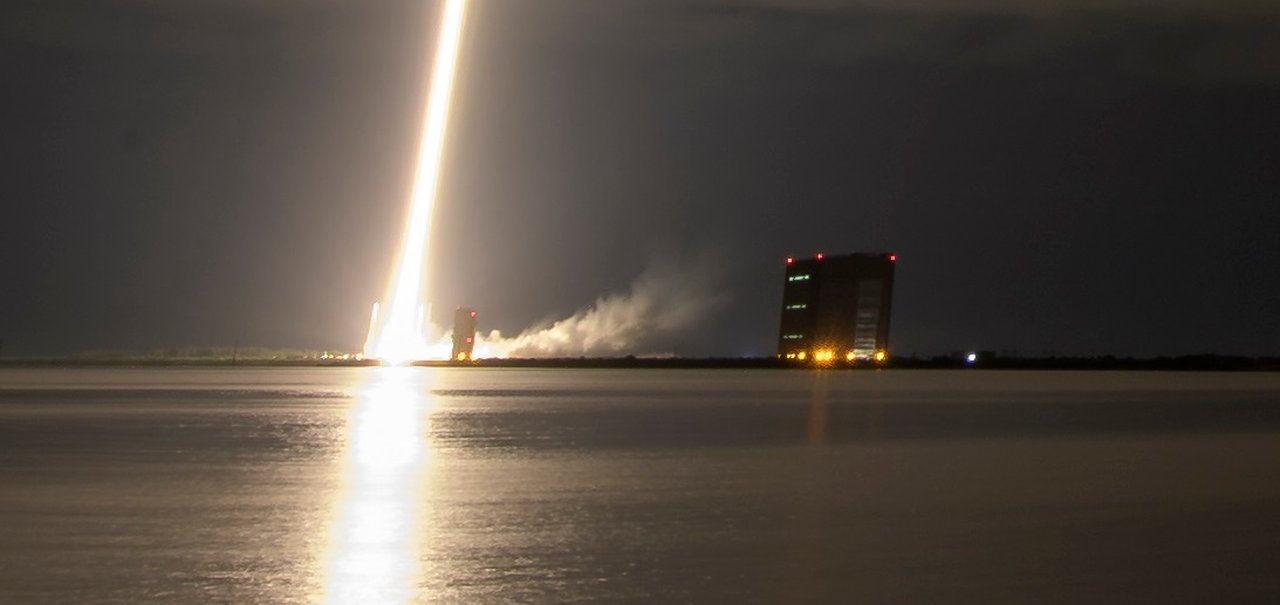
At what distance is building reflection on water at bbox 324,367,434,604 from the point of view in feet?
36.7

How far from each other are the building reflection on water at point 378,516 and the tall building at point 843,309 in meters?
126

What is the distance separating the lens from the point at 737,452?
77.3 ft

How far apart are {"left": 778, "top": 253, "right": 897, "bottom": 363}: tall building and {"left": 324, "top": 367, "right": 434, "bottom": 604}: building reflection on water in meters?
126

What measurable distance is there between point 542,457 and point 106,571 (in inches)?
434

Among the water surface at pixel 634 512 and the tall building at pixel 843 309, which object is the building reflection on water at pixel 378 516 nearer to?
the water surface at pixel 634 512

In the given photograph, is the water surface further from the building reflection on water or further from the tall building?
the tall building

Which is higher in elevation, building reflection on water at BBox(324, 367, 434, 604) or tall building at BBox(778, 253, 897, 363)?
tall building at BBox(778, 253, 897, 363)

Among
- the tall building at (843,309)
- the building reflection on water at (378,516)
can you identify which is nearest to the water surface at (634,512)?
the building reflection on water at (378,516)

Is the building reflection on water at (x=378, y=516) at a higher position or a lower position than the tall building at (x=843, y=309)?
lower

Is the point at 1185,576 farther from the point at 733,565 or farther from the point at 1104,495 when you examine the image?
the point at 1104,495

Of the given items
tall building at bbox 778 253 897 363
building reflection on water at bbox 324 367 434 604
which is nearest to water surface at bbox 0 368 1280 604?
building reflection on water at bbox 324 367 434 604

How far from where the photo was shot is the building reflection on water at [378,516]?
1120 cm

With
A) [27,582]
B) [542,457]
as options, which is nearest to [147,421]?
[542,457]

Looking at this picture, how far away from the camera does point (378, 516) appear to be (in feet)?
49.9
